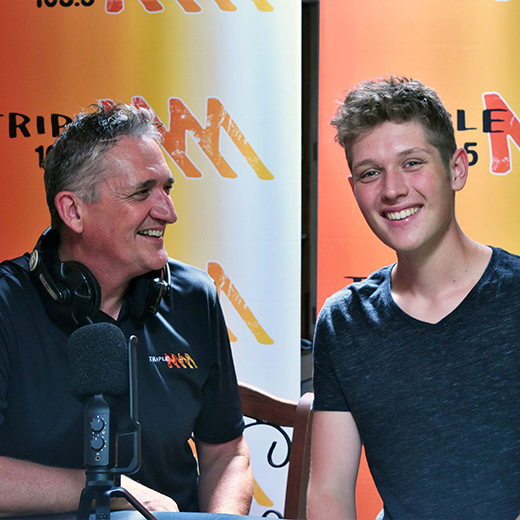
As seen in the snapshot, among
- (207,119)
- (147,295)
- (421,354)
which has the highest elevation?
(207,119)

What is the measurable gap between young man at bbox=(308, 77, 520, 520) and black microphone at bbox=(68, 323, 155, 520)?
1.93ft

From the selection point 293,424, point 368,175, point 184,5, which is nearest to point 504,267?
point 368,175

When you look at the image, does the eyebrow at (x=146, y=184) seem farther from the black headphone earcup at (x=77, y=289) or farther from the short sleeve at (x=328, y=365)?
the short sleeve at (x=328, y=365)

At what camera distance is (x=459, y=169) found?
133cm

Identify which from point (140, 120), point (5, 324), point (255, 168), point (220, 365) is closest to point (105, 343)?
point (5, 324)

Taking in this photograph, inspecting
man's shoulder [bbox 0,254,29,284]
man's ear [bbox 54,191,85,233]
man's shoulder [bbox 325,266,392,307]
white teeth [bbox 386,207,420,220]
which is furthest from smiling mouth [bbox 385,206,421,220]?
man's shoulder [bbox 0,254,29,284]

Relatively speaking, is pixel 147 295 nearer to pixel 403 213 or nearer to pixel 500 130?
pixel 403 213

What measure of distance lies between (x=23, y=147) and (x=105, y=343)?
1733mm

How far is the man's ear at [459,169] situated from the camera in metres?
1.32

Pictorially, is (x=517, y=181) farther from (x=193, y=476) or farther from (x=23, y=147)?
(x=23, y=147)

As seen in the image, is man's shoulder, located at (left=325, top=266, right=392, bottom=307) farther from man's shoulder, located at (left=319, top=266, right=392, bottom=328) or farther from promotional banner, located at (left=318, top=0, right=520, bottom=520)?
promotional banner, located at (left=318, top=0, right=520, bottom=520)

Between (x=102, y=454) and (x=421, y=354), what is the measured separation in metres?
0.73

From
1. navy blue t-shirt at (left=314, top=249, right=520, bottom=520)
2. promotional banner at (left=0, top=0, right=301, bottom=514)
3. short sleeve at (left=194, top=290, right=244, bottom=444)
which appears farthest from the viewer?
promotional banner at (left=0, top=0, right=301, bottom=514)

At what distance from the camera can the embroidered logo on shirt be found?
4.93ft
